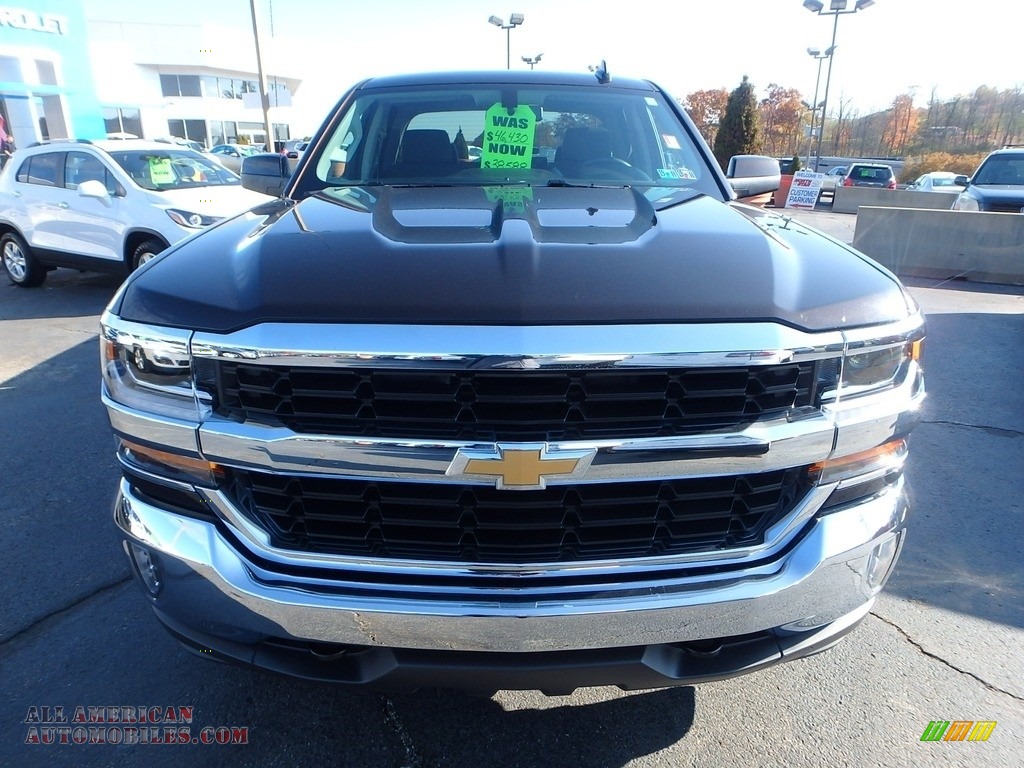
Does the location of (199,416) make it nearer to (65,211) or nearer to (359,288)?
(359,288)

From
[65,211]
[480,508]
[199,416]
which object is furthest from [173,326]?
[65,211]

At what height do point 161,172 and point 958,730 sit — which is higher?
point 161,172

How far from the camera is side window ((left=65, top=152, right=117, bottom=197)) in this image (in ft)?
27.6

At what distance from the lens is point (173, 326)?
162 centimetres

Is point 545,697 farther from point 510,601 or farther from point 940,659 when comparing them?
point 940,659

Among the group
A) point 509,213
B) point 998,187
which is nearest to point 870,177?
point 998,187

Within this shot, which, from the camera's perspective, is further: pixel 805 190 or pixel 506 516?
pixel 805 190

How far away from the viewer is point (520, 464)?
151cm

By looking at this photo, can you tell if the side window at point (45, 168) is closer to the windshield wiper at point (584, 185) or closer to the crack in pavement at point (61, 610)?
the crack in pavement at point (61, 610)

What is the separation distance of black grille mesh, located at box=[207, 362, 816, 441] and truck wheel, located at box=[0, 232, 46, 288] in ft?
31.5

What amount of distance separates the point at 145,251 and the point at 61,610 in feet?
21.4

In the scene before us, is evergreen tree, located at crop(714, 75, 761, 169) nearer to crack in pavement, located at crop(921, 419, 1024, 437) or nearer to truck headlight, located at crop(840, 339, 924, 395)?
crack in pavement, located at crop(921, 419, 1024, 437)

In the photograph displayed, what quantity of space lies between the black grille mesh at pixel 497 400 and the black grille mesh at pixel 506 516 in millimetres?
136

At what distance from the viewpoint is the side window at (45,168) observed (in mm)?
Result: 8812
